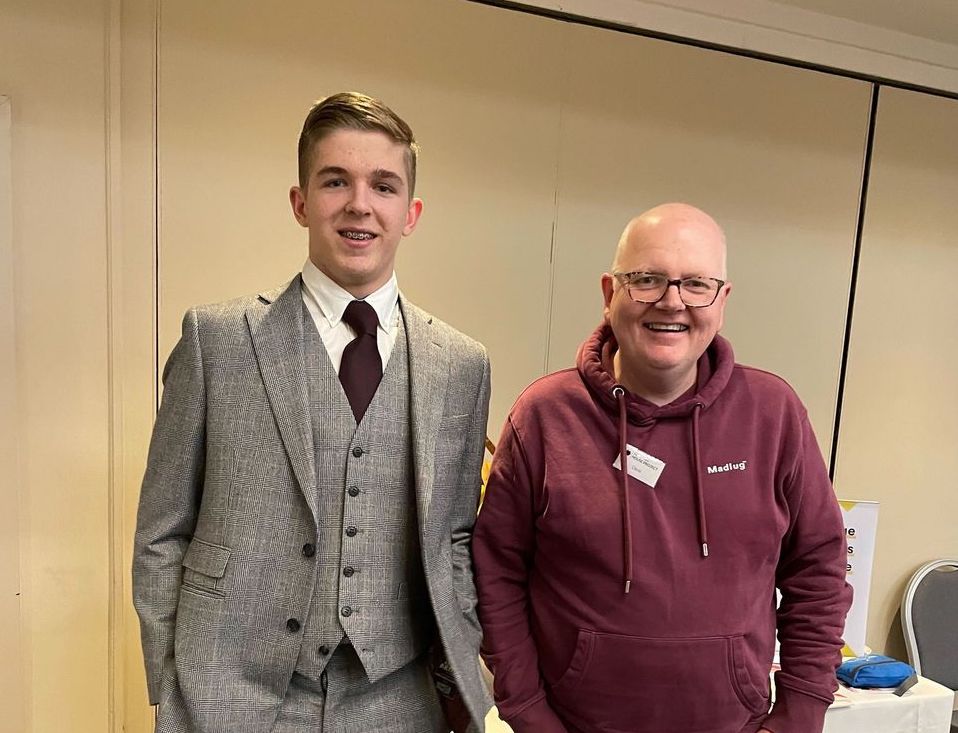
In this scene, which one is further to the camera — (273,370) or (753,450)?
(753,450)

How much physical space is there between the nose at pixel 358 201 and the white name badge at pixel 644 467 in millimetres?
623

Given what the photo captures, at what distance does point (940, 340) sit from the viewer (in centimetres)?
304

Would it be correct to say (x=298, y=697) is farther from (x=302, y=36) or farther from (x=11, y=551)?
(x=302, y=36)

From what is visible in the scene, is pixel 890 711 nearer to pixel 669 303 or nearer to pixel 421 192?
pixel 669 303

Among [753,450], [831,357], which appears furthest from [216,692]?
[831,357]

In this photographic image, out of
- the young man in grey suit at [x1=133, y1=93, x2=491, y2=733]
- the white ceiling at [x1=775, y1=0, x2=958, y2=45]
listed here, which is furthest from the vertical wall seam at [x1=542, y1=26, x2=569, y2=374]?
the young man in grey suit at [x1=133, y1=93, x2=491, y2=733]

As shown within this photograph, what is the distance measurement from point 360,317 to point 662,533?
0.65 meters

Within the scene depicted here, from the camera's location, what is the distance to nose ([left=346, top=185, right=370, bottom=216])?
1.11 meters

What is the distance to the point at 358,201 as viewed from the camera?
111cm

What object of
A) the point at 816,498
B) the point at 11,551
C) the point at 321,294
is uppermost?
the point at 321,294

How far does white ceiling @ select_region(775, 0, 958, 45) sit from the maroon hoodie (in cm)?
176

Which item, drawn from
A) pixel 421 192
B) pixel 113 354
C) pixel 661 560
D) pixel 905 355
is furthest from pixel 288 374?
pixel 905 355

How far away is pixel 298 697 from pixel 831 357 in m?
2.50

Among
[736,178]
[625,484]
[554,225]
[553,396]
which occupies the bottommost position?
[625,484]
